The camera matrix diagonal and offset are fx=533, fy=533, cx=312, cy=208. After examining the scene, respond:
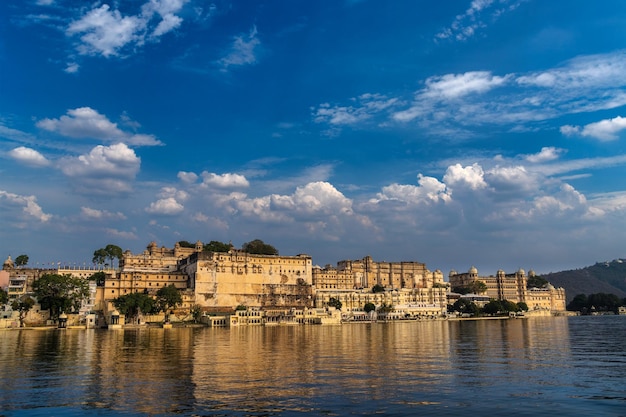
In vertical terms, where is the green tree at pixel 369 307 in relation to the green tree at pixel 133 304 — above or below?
below

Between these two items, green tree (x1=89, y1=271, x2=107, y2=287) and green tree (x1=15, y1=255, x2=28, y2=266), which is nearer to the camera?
green tree (x1=89, y1=271, x2=107, y2=287)

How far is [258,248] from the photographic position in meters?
163

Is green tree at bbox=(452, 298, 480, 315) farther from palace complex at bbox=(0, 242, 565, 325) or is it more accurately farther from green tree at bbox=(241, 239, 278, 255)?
green tree at bbox=(241, 239, 278, 255)

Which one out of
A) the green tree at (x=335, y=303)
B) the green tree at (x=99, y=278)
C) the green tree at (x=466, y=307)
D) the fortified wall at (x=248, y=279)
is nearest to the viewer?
the green tree at (x=99, y=278)

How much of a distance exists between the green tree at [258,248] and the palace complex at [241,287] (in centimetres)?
1533

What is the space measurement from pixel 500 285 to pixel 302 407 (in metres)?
192

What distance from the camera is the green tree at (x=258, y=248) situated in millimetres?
162000

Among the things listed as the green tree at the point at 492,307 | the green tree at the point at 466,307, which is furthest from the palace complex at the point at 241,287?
the green tree at the point at 492,307

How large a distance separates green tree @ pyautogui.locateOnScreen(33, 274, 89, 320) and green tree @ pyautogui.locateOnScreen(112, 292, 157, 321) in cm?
822

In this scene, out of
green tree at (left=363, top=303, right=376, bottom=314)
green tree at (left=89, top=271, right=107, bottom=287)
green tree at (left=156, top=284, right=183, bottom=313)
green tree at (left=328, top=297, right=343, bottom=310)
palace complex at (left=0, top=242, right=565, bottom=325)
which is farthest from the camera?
green tree at (left=363, top=303, right=376, bottom=314)

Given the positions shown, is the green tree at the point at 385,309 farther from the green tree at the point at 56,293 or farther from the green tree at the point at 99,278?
the green tree at the point at 56,293

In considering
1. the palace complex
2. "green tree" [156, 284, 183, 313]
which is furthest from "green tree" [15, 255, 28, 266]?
"green tree" [156, 284, 183, 313]

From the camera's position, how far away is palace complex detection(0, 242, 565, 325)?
388ft

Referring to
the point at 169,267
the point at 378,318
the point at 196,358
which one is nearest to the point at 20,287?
the point at 169,267
